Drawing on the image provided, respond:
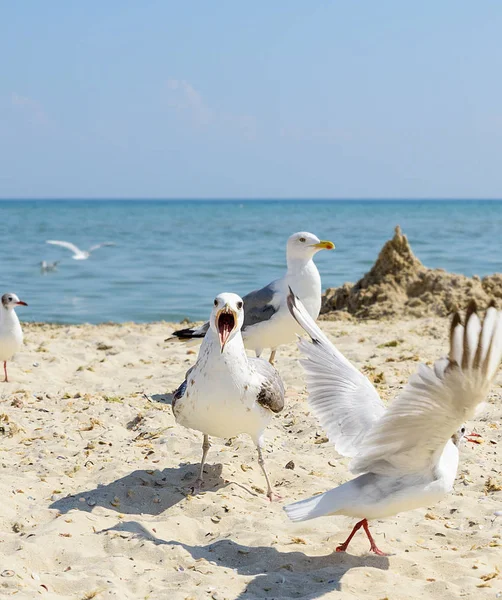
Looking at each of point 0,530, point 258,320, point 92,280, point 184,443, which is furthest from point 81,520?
point 92,280

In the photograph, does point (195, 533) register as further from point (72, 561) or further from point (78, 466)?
point (78, 466)

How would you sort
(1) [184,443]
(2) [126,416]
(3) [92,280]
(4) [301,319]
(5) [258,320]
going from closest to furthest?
(4) [301,319] → (1) [184,443] → (2) [126,416] → (5) [258,320] → (3) [92,280]

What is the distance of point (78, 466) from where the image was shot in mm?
4770

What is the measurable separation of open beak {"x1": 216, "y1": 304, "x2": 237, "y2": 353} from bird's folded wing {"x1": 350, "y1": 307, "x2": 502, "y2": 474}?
100 cm

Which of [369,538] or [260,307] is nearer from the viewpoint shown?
[369,538]

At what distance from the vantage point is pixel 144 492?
445 centimetres

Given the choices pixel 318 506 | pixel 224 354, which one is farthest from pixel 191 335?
pixel 318 506

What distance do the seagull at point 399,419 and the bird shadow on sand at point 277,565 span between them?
134 mm

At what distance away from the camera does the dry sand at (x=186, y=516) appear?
3400 mm

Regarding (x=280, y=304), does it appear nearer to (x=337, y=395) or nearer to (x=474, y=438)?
(x=474, y=438)

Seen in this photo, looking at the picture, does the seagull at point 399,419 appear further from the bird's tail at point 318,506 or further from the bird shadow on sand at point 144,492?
the bird shadow on sand at point 144,492

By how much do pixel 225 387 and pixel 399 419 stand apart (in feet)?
3.97

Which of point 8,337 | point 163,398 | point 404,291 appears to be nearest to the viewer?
point 163,398

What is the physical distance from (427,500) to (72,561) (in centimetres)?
162
